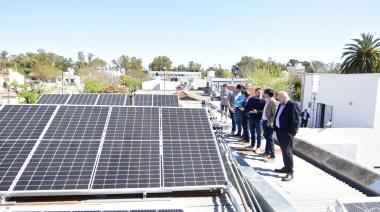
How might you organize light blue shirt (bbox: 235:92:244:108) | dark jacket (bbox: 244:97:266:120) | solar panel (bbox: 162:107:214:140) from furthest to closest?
light blue shirt (bbox: 235:92:244:108), dark jacket (bbox: 244:97:266:120), solar panel (bbox: 162:107:214:140)

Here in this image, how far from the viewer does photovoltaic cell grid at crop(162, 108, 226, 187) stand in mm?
4246

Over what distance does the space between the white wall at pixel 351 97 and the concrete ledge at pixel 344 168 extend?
14585mm

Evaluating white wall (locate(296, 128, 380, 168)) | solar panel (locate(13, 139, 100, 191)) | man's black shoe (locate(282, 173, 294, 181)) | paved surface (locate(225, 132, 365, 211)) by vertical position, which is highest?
solar panel (locate(13, 139, 100, 191))

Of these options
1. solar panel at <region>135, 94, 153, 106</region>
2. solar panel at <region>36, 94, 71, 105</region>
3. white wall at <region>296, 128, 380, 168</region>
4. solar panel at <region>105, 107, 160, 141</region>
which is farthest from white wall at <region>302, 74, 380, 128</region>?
solar panel at <region>36, 94, 71, 105</region>

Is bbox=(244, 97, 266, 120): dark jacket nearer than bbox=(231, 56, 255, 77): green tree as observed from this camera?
Yes

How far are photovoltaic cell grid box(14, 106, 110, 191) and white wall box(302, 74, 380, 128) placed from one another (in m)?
19.3

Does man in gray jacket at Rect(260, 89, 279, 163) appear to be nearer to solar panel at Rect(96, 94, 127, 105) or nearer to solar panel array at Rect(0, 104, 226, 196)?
solar panel array at Rect(0, 104, 226, 196)

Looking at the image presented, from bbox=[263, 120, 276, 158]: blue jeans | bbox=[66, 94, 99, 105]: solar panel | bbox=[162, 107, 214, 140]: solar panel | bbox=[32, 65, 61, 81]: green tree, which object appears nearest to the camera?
bbox=[162, 107, 214, 140]: solar panel

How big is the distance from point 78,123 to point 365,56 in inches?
1294

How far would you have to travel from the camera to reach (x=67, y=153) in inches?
177

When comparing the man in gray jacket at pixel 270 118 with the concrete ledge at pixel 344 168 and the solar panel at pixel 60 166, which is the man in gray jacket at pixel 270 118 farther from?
the solar panel at pixel 60 166

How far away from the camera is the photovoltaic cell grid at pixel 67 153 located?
13.0 ft

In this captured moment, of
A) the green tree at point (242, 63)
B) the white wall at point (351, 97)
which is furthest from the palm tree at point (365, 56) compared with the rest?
the green tree at point (242, 63)

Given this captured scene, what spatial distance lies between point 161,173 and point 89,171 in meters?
1.11
